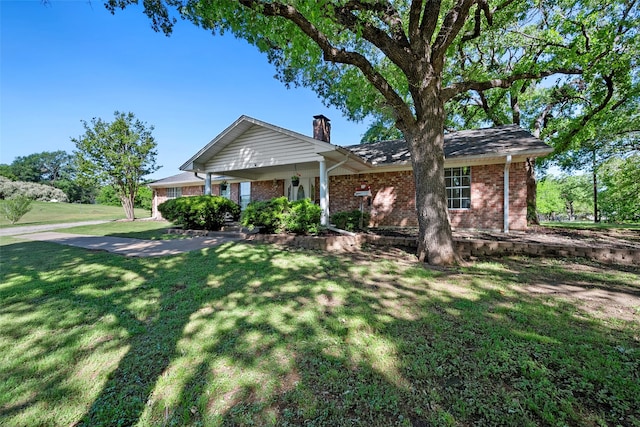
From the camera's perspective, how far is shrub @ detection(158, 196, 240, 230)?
941cm

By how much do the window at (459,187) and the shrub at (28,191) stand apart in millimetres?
39538

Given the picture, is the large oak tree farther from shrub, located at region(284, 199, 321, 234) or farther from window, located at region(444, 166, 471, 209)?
window, located at region(444, 166, 471, 209)

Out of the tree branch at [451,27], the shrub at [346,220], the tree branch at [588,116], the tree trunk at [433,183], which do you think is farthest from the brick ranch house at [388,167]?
the tree branch at [451,27]

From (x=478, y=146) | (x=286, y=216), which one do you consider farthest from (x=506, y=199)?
(x=286, y=216)

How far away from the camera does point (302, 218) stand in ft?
26.1

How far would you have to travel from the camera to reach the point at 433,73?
17.7 feet

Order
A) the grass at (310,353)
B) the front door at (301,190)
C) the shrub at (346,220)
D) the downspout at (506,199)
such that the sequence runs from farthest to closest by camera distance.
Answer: the front door at (301,190) < the shrub at (346,220) < the downspout at (506,199) < the grass at (310,353)

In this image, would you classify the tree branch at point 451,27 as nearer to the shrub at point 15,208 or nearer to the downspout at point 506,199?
the downspout at point 506,199

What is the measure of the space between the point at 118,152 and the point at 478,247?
20.9 m

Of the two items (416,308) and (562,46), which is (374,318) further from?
(562,46)

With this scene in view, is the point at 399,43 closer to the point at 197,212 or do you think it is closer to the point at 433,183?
the point at 433,183

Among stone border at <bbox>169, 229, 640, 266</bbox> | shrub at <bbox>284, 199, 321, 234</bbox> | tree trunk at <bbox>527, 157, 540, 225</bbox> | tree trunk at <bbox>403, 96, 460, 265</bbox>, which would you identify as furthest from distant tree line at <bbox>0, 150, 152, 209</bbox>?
Answer: tree trunk at <bbox>527, 157, 540, 225</bbox>

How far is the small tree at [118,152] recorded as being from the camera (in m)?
16.4

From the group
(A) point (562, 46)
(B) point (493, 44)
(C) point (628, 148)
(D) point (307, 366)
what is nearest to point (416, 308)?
(D) point (307, 366)
